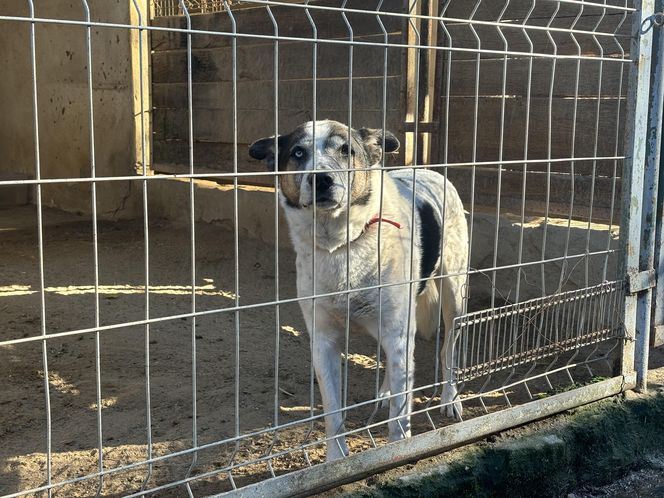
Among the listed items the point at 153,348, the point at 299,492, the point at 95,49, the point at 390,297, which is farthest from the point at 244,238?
the point at 299,492

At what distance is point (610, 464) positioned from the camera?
3346 mm

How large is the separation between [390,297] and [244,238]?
402cm

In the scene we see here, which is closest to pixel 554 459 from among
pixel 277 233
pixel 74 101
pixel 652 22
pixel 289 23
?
pixel 277 233

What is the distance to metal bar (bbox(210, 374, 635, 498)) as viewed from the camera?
254 cm

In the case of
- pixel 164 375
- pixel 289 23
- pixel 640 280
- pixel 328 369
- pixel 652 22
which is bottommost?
pixel 164 375

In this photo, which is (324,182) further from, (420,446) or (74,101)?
(74,101)

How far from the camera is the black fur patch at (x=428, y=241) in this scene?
11.8 feet

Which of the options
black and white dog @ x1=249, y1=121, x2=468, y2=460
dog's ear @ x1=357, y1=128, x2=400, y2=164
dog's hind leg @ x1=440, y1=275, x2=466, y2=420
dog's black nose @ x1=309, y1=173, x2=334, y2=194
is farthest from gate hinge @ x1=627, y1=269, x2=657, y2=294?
dog's black nose @ x1=309, y1=173, x2=334, y2=194

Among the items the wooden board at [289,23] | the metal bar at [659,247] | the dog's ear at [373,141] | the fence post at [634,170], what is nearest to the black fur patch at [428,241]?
the dog's ear at [373,141]

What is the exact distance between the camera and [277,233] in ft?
7.69

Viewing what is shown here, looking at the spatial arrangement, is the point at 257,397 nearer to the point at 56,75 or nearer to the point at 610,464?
the point at 610,464

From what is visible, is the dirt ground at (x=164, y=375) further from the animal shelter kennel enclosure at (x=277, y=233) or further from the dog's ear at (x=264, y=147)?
the dog's ear at (x=264, y=147)

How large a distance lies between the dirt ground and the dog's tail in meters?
0.30

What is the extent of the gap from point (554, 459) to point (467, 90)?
3.24m
